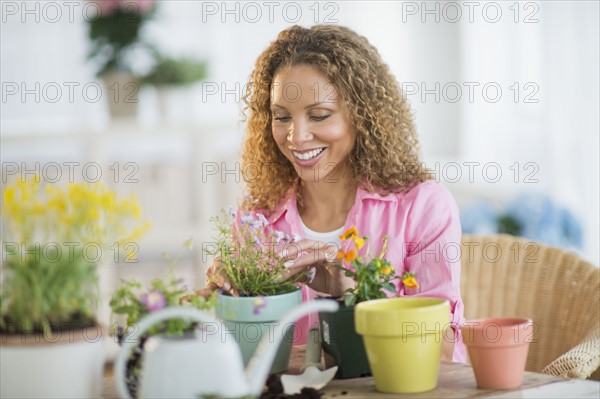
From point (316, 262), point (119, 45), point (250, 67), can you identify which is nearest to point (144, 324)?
point (316, 262)

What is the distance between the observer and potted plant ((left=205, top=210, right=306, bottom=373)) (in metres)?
1.73

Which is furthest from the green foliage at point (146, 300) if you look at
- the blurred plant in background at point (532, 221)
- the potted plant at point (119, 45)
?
the potted plant at point (119, 45)

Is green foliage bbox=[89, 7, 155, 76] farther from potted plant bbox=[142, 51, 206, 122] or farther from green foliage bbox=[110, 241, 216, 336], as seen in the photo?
green foliage bbox=[110, 241, 216, 336]

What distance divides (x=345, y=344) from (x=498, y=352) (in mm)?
273

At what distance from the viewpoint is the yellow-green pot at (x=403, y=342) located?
156 cm

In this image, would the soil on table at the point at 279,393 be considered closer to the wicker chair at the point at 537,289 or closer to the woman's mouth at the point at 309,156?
the woman's mouth at the point at 309,156

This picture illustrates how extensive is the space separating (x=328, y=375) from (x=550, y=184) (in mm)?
2586

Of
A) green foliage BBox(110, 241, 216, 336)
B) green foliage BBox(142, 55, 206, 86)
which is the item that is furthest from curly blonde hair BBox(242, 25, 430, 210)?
green foliage BBox(142, 55, 206, 86)

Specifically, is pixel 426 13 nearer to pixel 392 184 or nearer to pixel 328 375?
pixel 392 184

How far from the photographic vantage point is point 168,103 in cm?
491

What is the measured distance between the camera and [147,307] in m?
1.57

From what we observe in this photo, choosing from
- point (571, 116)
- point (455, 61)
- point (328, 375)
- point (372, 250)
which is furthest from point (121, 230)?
point (455, 61)

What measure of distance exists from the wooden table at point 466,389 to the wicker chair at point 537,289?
58 centimetres

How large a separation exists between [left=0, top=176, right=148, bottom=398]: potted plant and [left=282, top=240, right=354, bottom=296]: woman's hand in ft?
1.34
